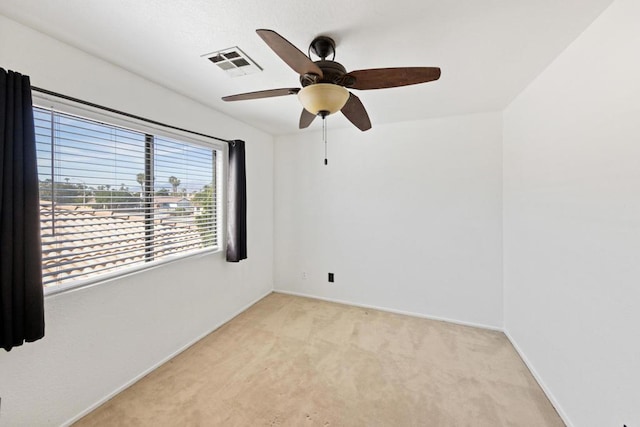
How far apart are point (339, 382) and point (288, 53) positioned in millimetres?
2219

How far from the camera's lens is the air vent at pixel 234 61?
161 cm

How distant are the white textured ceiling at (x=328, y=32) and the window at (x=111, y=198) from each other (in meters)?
0.56

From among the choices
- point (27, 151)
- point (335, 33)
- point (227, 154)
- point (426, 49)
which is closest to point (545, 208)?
point (426, 49)

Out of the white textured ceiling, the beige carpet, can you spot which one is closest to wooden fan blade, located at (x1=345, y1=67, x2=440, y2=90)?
the white textured ceiling

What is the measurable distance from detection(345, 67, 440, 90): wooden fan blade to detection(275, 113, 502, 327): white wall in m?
1.83

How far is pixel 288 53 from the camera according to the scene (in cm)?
108

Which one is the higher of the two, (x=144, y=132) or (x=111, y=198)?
(x=144, y=132)

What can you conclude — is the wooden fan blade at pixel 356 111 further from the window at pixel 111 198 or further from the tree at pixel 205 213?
the tree at pixel 205 213

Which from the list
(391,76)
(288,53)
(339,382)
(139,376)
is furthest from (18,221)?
(339,382)

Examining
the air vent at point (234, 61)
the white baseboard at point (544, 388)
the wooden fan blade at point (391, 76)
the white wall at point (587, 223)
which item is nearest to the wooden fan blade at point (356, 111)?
the wooden fan blade at point (391, 76)

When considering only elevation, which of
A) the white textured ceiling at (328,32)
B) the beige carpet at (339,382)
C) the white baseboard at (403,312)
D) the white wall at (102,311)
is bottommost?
the beige carpet at (339,382)

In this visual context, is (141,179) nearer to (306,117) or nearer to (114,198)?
(114,198)

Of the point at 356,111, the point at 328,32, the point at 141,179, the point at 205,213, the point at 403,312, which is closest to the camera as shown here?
the point at 328,32

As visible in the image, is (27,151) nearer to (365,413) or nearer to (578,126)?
(365,413)
